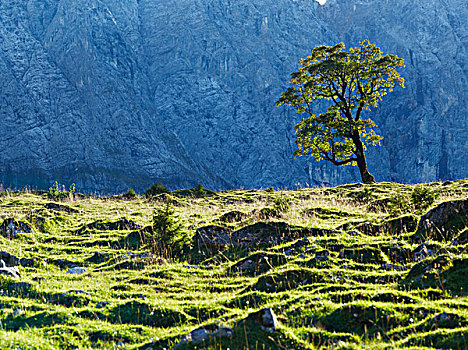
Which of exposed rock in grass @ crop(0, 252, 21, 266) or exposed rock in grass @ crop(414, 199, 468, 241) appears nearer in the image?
exposed rock in grass @ crop(414, 199, 468, 241)

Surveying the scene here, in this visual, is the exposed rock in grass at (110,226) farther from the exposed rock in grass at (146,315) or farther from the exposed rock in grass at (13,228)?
the exposed rock in grass at (146,315)

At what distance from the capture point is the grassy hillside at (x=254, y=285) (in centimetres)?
712

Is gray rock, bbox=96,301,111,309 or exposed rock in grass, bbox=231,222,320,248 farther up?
exposed rock in grass, bbox=231,222,320,248

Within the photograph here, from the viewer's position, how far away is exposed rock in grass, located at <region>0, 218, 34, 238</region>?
59.6 ft

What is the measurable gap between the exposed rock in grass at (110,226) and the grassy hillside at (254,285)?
2.01 meters

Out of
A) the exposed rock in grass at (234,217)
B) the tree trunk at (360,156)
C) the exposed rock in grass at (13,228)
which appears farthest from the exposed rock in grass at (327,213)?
the tree trunk at (360,156)

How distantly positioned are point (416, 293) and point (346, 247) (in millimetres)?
3887

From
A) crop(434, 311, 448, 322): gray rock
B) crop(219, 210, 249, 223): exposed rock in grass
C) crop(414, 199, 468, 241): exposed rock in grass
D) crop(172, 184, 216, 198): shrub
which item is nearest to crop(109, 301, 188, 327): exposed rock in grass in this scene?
crop(434, 311, 448, 322): gray rock

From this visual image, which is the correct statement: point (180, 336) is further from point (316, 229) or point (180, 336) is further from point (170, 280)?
point (316, 229)

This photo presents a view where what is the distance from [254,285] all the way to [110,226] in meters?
13.4

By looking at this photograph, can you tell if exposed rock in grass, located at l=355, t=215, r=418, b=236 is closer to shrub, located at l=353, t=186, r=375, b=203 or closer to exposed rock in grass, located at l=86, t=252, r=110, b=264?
shrub, located at l=353, t=186, r=375, b=203

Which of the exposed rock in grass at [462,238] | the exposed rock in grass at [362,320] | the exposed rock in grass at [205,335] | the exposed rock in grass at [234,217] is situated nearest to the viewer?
the exposed rock in grass at [205,335]

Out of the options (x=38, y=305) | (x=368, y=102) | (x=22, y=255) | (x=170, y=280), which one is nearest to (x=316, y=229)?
(x=170, y=280)

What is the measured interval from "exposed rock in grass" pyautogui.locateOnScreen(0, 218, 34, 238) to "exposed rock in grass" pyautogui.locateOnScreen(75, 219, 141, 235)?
2.51 m
